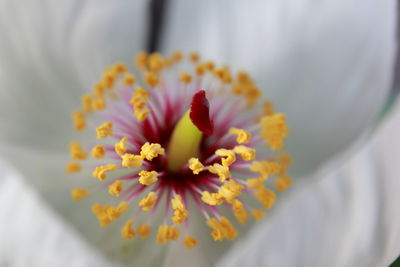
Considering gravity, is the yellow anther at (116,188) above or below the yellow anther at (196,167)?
above

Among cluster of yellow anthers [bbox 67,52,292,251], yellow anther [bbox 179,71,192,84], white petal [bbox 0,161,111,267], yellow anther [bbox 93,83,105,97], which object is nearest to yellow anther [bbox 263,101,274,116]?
cluster of yellow anthers [bbox 67,52,292,251]

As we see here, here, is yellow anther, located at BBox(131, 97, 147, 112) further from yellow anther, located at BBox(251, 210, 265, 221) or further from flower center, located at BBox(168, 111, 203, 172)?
yellow anther, located at BBox(251, 210, 265, 221)

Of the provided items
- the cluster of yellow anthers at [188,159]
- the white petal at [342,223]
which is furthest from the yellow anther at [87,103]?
the white petal at [342,223]

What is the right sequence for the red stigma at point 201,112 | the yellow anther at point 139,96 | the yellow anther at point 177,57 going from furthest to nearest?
the yellow anther at point 177,57 < the yellow anther at point 139,96 < the red stigma at point 201,112

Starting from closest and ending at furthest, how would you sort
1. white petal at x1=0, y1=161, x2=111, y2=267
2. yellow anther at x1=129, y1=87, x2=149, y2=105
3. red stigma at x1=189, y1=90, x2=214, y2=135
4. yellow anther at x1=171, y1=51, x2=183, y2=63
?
1. white petal at x1=0, y1=161, x2=111, y2=267
2. red stigma at x1=189, y1=90, x2=214, y2=135
3. yellow anther at x1=129, y1=87, x2=149, y2=105
4. yellow anther at x1=171, y1=51, x2=183, y2=63

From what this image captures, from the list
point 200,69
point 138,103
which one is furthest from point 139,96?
point 200,69

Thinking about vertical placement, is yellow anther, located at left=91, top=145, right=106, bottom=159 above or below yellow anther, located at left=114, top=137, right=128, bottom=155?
above

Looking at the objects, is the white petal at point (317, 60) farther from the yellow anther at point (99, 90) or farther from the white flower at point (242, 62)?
the yellow anther at point (99, 90)

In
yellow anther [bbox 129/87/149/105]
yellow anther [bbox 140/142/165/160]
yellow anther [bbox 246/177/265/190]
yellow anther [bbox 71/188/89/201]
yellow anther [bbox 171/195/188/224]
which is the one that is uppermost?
yellow anther [bbox 129/87/149/105]
